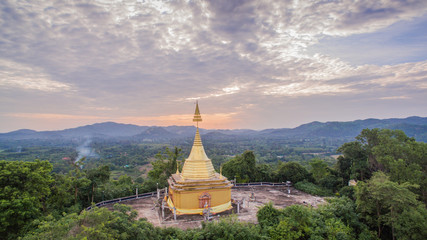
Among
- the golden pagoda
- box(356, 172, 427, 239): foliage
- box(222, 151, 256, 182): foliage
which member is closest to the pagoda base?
the golden pagoda

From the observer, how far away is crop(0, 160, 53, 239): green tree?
13.5 meters

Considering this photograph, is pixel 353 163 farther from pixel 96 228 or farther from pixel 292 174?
pixel 96 228

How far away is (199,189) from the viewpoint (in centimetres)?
1962

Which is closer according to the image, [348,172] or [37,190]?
[37,190]

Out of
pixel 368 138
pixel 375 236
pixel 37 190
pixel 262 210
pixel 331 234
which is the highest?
pixel 368 138

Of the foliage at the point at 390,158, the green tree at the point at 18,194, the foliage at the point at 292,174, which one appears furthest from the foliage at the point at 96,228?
the foliage at the point at 292,174

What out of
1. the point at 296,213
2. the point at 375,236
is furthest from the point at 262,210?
the point at 375,236

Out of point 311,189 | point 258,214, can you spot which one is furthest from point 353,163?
point 258,214

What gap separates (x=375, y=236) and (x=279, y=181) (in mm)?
15376

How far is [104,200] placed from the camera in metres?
23.7

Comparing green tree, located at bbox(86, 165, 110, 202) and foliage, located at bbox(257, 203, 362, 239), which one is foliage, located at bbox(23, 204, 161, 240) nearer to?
foliage, located at bbox(257, 203, 362, 239)

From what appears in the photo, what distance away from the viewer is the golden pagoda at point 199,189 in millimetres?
19422

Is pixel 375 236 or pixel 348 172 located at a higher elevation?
pixel 348 172

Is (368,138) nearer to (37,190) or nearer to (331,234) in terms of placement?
(331,234)
